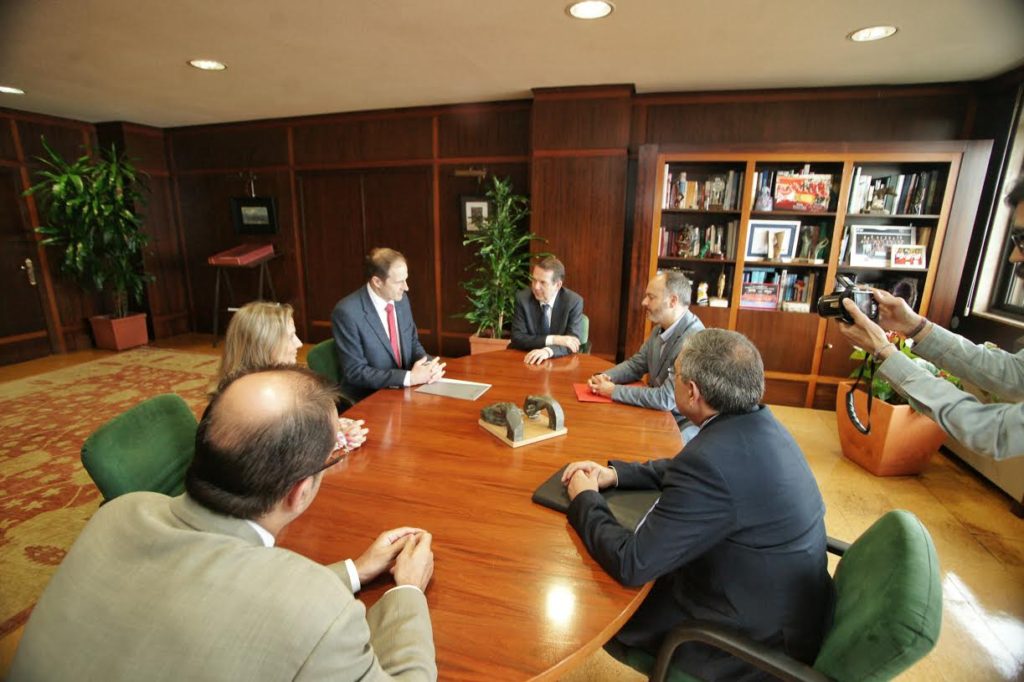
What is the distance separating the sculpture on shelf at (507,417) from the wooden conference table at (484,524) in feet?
0.16

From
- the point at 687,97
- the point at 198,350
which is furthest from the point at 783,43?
the point at 198,350

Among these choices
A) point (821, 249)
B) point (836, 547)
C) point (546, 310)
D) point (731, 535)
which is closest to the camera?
point (731, 535)

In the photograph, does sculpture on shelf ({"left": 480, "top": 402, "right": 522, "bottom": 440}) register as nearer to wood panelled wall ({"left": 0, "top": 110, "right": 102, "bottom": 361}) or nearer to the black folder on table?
the black folder on table

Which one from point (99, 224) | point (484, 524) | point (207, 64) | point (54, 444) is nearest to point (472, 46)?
point (207, 64)

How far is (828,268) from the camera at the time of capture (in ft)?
12.0

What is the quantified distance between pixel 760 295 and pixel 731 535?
333cm

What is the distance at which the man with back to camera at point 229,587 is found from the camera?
0.58 m

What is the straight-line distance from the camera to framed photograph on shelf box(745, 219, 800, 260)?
3715 millimetres

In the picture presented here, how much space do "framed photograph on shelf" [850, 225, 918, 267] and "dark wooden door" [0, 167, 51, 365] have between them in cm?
779

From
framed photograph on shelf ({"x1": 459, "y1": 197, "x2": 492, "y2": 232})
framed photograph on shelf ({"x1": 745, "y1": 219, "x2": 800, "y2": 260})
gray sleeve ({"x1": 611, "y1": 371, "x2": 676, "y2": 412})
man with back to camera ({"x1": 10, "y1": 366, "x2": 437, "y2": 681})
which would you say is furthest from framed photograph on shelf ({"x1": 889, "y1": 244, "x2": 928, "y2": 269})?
man with back to camera ({"x1": 10, "y1": 366, "x2": 437, "y2": 681})

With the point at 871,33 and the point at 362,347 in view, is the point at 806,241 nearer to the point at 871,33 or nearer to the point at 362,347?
the point at 871,33

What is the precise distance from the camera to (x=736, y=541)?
103 centimetres

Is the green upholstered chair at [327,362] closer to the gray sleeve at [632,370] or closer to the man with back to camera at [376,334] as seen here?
the man with back to camera at [376,334]

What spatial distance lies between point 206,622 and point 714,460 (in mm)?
923
